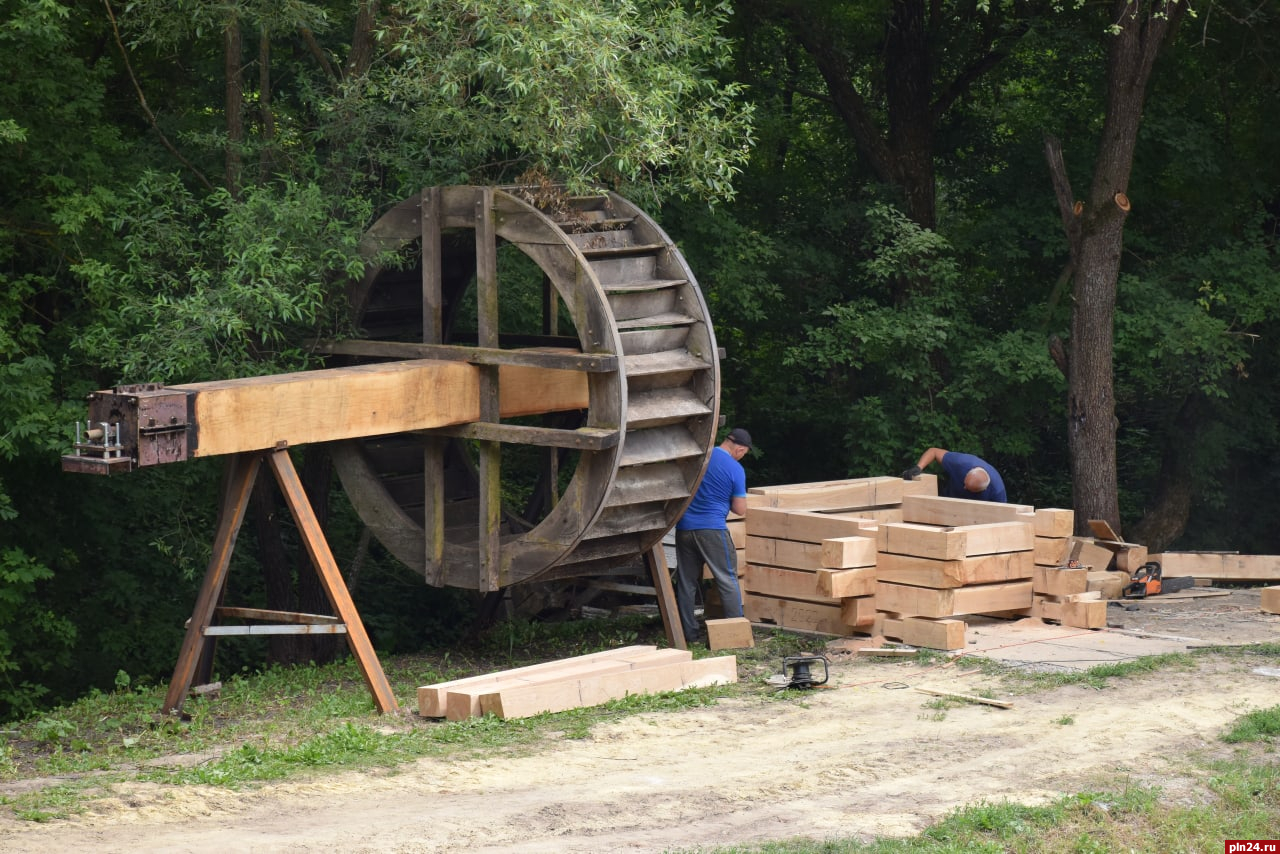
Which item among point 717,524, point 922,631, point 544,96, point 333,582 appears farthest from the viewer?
point 717,524

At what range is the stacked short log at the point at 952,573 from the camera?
11.6 m

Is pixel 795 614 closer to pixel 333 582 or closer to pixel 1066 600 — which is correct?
pixel 1066 600

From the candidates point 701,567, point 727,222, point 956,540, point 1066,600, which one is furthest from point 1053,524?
point 727,222

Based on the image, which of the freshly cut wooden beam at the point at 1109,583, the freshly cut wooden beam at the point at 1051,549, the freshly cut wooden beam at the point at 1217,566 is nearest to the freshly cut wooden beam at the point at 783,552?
the freshly cut wooden beam at the point at 1051,549

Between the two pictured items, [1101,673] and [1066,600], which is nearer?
[1101,673]

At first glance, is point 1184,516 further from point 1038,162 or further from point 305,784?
point 305,784

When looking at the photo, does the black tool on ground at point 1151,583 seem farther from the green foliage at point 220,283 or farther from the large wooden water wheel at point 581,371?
the green foliage at point 220,283

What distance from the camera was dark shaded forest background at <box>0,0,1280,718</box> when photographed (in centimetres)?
1198

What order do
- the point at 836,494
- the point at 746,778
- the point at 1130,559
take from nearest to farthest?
the point at 746,778
the point at 836,494
the point at 1130,559

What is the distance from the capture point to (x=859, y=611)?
11914 mm

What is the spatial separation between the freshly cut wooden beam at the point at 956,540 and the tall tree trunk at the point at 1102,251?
4901mm

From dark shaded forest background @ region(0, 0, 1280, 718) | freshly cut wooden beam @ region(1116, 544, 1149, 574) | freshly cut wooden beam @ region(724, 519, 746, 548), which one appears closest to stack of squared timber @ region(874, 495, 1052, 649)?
freshly cut wooden beam @ region(724, 519, 746, 548)

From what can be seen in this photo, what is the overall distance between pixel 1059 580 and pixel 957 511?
1147 mm

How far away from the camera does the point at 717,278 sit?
55.2 feet
